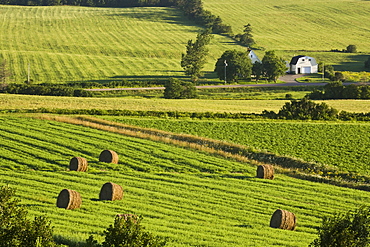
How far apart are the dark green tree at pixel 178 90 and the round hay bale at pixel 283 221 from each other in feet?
200

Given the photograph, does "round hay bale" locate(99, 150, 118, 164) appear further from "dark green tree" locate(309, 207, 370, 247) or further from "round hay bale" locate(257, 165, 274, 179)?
"dark green tree" locate(309, 207, 370, 247)

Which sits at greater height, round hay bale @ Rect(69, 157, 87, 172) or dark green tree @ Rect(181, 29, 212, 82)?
dark green tree @ Rect(181, 29, 212, 82)

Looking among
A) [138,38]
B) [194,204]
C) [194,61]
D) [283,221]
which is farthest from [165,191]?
[138,38]

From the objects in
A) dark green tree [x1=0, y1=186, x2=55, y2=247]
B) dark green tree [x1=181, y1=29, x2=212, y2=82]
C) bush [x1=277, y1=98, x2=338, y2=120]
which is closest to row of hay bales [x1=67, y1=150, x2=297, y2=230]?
dark green tree [x1=0, y1=186, x2=55, y2=247]

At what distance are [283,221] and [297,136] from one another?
2557cm

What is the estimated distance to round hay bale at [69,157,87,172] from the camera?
38156mm

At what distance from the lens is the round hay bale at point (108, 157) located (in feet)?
134

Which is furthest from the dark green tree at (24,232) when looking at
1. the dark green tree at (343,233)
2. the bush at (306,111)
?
the bush at (306,111)

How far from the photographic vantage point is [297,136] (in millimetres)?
53875

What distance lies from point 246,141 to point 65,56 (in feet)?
282

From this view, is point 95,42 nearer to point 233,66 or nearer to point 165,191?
point 233,66

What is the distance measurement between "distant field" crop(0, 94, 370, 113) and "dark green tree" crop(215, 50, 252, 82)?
97.3ft

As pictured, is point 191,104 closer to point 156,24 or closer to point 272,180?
point 272,180

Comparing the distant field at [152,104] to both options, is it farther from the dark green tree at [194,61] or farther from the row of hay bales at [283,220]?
the row of hay bales at [283,220]
